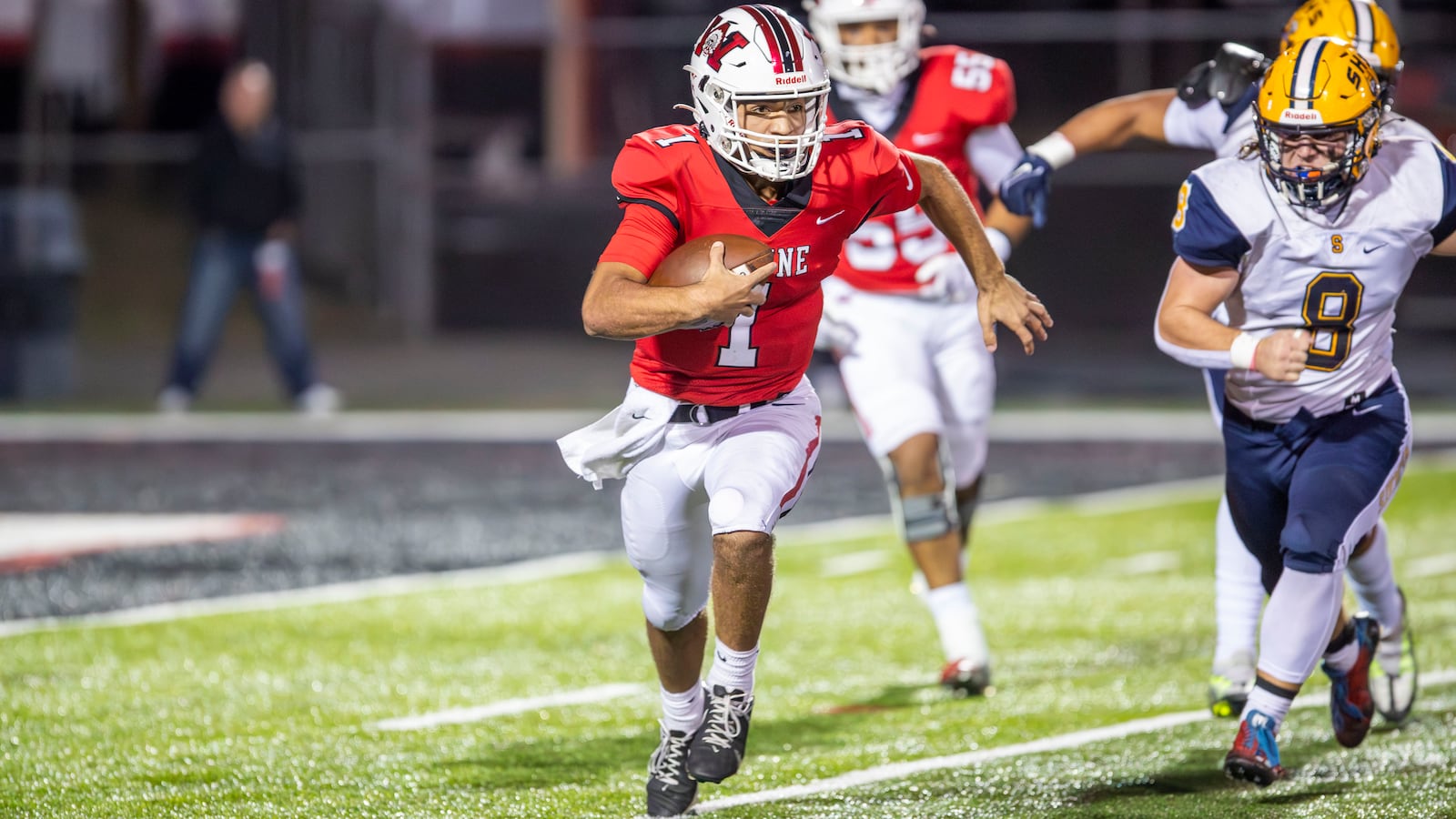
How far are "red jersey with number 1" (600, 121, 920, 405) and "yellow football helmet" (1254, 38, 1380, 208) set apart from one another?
2.76 feet

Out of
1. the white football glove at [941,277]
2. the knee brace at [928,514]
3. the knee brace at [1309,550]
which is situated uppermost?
the white football glove at [941,277]

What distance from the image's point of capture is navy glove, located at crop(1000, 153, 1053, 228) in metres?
5.78

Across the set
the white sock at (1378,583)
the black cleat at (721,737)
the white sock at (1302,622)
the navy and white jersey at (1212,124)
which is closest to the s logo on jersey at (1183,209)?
the navy and white jersey at (1212,124)

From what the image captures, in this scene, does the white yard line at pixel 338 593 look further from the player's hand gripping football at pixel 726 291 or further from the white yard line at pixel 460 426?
the white yard line at pixel 460 426

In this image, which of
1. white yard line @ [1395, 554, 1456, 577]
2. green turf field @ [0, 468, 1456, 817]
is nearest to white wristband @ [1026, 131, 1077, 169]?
green turf field @ [0, 468, 1456, 817]

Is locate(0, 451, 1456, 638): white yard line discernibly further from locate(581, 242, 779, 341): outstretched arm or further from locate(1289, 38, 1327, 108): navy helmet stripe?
locate(1289, 38, 1327, 108): navy helmet stripe

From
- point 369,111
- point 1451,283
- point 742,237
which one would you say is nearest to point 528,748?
point 742,237

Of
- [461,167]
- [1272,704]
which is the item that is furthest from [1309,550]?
[461,167]

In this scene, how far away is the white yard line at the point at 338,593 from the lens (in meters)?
7.12

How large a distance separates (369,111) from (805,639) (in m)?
13.5

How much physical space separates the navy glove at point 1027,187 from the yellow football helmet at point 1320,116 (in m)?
1.11

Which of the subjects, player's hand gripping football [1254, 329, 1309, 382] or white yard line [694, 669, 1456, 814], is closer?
player's hand gripping football [1254, 329, 1309, 382]

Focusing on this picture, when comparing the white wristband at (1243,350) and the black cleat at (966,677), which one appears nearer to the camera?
the white wristband at (1243,350)

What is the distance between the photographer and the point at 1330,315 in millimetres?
4777
